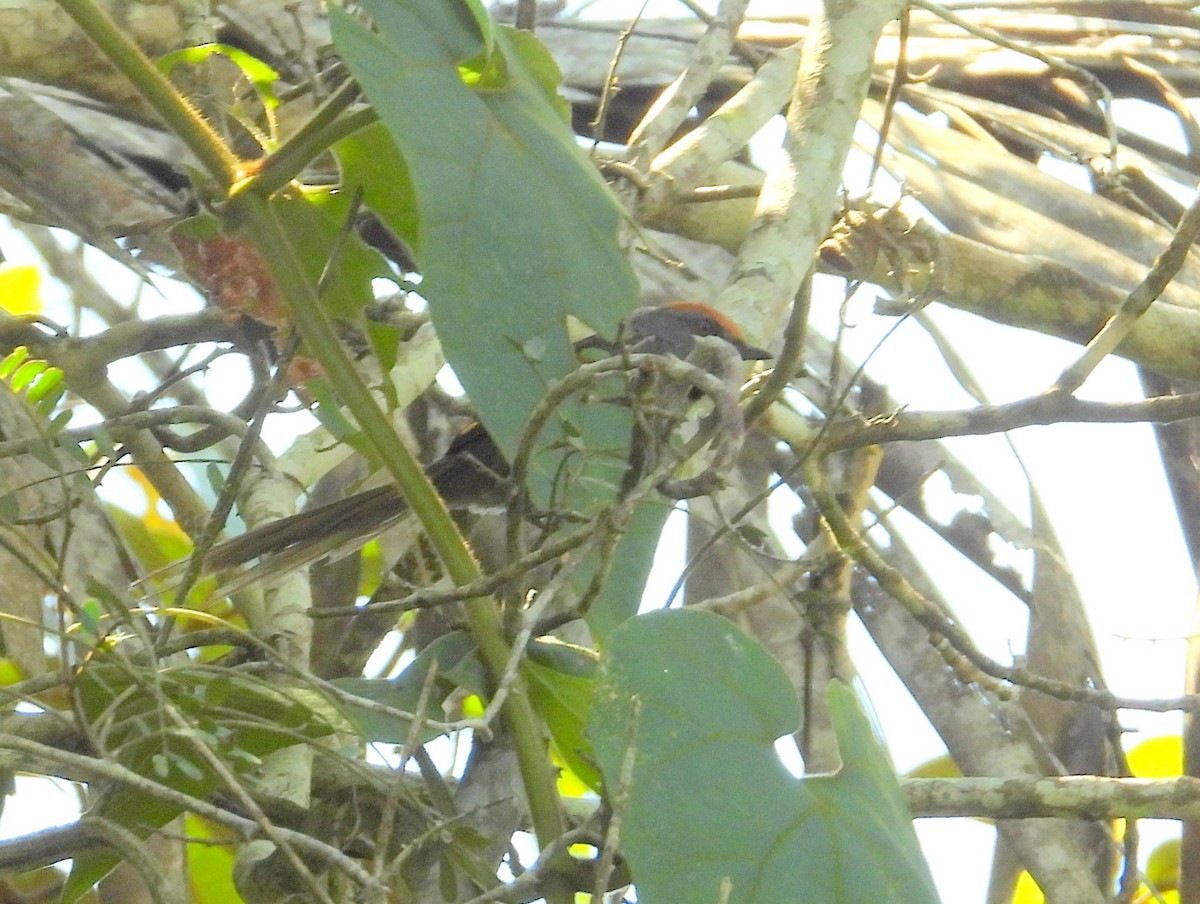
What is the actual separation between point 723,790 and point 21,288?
2.85 m

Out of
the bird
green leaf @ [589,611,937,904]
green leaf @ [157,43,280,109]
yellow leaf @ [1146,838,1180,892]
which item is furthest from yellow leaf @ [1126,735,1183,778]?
green leaf @ [157,43,280,109]

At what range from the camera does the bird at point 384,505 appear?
5.99 feet

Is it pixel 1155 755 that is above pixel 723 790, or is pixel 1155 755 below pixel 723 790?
above

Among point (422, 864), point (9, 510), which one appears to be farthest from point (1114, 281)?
point (9, 510)

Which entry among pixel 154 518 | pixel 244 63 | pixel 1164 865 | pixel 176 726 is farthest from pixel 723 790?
pixel 154 518

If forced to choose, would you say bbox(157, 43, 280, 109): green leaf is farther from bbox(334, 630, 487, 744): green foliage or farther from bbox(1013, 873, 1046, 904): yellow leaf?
bbox(1013, 873, 1046, 904): yellow leaf

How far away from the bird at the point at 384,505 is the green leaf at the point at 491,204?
176mm

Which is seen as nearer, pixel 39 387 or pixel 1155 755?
pixel 39 387

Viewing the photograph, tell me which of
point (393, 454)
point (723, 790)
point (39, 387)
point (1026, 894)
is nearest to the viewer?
point (723, 790)

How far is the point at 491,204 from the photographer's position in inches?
44.9

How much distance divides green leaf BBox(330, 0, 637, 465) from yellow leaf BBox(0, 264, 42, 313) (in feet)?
8.11

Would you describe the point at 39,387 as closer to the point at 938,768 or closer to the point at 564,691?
the point at 564,691

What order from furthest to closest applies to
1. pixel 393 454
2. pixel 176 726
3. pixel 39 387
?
pixel 39 387, pixel 176 726, pixel 393 454

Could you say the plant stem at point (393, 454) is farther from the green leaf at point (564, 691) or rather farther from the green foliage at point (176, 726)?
the green foliage at point (176, 726)
